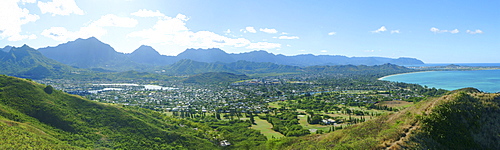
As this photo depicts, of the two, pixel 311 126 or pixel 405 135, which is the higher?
pixel 405 135

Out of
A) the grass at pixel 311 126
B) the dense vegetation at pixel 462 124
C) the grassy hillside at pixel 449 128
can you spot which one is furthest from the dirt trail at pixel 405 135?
the grass at pixel 311 126

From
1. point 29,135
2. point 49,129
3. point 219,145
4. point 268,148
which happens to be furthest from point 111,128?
point 268,148

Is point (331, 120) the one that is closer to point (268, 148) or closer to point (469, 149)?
point (268, 148)

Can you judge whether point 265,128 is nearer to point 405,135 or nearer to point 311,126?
point 311,126

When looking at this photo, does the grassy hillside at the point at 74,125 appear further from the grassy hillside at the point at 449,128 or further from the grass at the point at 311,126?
the grassy hillside at the point at 449,128

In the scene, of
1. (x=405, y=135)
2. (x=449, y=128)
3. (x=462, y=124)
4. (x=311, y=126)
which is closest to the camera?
(x=405, y=135)

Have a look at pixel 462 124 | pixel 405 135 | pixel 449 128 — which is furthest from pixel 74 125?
pixel 462 124
